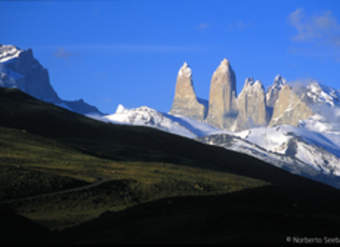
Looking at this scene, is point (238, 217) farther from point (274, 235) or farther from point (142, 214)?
point (142, 214)

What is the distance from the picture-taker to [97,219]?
71.8m

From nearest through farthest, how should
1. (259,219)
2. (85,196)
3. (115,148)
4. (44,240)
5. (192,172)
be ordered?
(44,240) < (259,219) < (85,196) < (192,172) < (115,148)

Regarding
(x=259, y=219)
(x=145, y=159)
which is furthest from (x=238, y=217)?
(x=145, y=159)

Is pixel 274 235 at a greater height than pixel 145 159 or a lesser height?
lesser

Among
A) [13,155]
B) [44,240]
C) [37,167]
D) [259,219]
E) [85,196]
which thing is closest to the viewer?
[44,240]

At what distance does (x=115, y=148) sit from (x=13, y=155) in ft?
218

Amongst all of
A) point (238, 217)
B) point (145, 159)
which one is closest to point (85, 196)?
point (238, 217)

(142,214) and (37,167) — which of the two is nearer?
(142,214)

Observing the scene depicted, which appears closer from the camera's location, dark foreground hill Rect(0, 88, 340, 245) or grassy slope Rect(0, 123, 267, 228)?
dark foreground hill Rect(0, 88, 340, 245)

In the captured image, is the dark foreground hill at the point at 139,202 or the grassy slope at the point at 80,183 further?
the grassy slope at the point at 80,183

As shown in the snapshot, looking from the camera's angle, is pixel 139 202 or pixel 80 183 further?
pixel 80 183

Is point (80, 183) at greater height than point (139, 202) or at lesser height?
greater

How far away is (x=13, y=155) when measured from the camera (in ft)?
400

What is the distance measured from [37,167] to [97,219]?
131 feet
